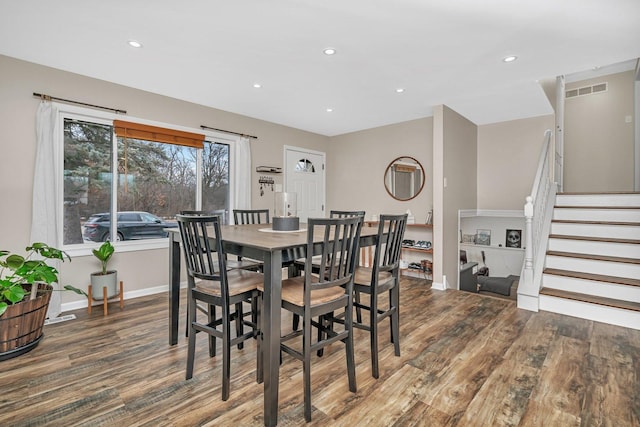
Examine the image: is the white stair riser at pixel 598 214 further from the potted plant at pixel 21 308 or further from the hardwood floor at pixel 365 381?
the potted plant at pixel 21 308

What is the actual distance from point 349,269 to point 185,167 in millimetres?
3148

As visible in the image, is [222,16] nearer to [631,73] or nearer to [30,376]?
[30,376]

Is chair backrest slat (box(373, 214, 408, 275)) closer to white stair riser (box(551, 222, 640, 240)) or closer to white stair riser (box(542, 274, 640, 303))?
white stair riser (box(542, 274, 640, 303))

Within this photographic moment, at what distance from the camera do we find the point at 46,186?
9.98 feet

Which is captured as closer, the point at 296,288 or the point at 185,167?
the point at 296,288

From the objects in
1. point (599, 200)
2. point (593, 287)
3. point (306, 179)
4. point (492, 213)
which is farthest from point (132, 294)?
point (599, 200)

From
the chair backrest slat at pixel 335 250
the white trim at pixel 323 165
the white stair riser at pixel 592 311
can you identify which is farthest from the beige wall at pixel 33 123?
the white stair riser at pixel 592 311

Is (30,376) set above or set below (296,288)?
below

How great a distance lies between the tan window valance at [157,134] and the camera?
3.54m

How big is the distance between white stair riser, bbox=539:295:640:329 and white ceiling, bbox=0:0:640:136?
7.57ft

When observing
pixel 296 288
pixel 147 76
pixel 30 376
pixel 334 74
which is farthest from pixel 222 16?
pixel 30 376

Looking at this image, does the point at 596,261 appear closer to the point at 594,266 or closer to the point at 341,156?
the point at 594,266

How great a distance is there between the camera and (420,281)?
15.3 feet

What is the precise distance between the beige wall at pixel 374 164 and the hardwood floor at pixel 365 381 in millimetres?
2586
